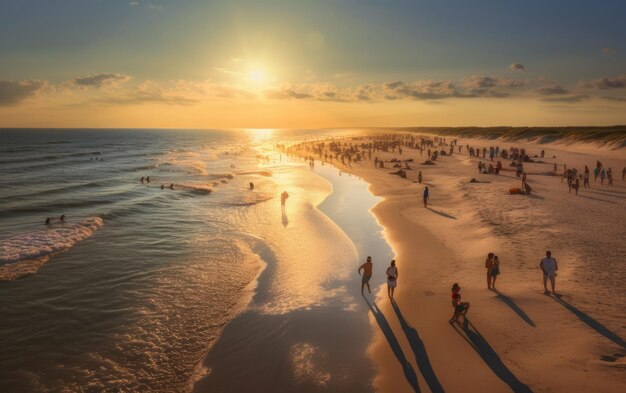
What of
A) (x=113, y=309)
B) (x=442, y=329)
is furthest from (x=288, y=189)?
(x=442, y=329)

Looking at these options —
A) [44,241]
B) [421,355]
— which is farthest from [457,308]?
[44,241]

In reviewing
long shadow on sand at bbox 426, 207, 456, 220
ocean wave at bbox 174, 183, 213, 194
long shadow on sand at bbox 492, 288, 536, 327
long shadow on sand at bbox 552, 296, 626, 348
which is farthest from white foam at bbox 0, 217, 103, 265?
long shadow on sand at bbox 552, 296, 626, 348

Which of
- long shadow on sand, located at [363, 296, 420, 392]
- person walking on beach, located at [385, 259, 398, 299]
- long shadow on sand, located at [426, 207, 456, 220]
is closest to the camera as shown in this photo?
long shadow on sand, located at [363, 296, 420, 392]

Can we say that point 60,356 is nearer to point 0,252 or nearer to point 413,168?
point 0,252

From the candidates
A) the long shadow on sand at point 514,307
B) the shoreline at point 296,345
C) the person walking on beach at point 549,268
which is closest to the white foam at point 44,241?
the shoreline at point 296,345

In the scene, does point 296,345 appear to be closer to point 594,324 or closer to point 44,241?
point 594,324

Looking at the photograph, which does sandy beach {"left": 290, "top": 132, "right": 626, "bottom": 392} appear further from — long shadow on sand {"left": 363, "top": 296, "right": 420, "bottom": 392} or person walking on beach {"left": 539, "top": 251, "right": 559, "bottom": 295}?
person walking on beach {"left": 539, "top": 251, "right": 559, "bottom": 295}

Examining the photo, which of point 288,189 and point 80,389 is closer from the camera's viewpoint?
point 80,389
